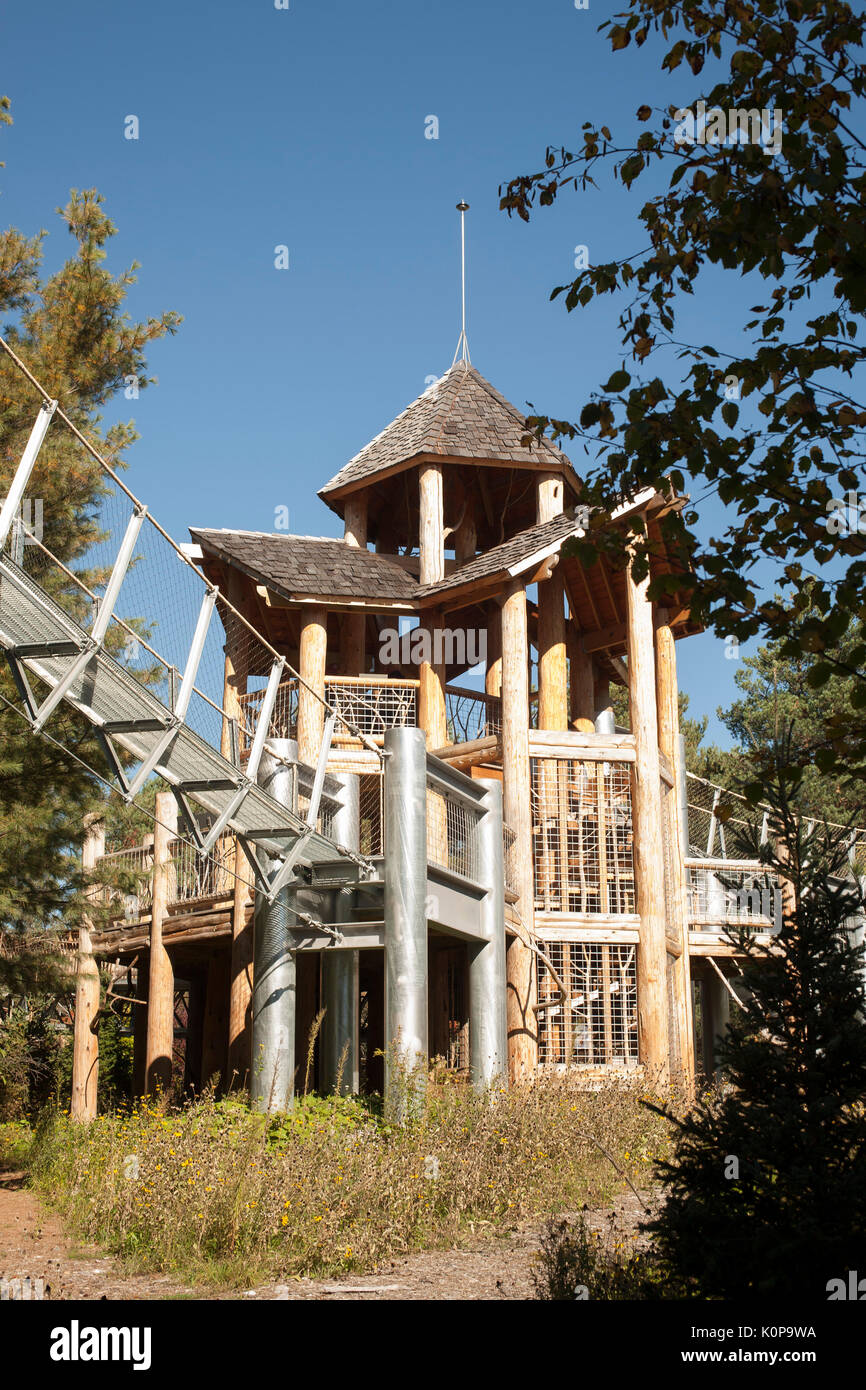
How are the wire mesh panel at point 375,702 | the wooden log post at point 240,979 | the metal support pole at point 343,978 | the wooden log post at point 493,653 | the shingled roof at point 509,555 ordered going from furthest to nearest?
the wooden log post at point 493,653, the wire mesh panel at point 375,702, the shingled roof at point 509,555, the wooden log post at point 240,979, the metal support pole at point 343,978

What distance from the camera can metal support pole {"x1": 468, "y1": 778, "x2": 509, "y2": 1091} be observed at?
49.6 ft

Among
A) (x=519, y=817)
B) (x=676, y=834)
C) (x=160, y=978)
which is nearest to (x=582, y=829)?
(x=519, y=817)

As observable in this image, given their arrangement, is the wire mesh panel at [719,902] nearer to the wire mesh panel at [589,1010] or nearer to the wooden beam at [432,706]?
the wire mesh panel at [589,1010]

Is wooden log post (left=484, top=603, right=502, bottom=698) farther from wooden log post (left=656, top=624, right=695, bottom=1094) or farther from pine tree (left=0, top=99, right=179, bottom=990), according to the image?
pine tree (left=0, top=99, right=179, bottom=990)

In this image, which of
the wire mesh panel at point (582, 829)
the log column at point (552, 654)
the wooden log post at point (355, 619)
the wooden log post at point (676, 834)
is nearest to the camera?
the wire mesh panel at point (582, 829)

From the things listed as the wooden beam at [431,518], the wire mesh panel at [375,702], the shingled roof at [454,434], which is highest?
the shingled roof at [454,434]

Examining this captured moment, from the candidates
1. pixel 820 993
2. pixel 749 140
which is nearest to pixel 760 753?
pixel 820 993

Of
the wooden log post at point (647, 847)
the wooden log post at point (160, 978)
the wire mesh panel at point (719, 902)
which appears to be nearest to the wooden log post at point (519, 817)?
the wooden log post at point (647, 847)

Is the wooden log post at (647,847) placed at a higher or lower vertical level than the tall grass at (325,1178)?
higher

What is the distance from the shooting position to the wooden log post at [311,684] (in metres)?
18.6

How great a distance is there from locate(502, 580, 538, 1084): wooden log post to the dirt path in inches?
260

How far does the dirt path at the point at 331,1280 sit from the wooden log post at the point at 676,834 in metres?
9.19
